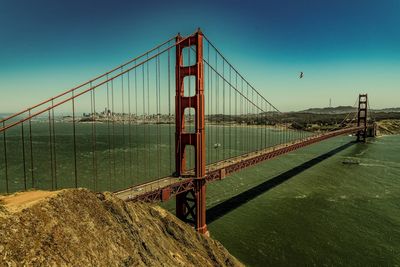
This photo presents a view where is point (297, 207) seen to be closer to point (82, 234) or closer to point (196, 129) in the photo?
point (196, 129)

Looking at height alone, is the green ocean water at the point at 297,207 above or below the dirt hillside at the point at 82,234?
below

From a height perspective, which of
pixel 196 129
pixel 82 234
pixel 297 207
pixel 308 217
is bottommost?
pixel 308 217

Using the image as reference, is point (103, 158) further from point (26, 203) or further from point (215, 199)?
point (26, 203)

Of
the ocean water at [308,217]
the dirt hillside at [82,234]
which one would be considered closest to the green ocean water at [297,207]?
the ocean water at [308,217]

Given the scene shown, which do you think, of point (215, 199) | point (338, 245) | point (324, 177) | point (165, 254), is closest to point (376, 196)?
point (324, 177)

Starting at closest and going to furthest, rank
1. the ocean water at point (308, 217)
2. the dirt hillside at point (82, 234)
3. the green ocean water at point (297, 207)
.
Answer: the dirt hillside at point (82, 234), the ocean water at point (308, 217), the green ocean water at point (297, 207)

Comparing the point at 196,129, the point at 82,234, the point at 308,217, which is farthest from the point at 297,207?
the point at 82,234

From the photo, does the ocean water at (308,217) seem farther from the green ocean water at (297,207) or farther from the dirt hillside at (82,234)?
the dirt hillside at (82,234)
